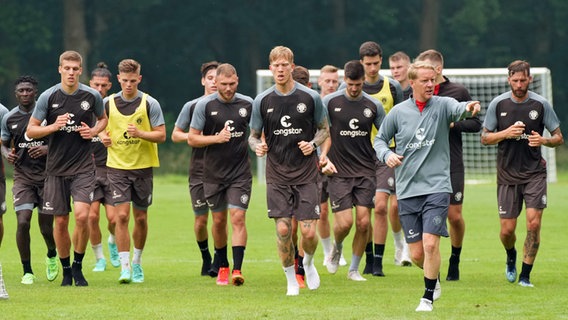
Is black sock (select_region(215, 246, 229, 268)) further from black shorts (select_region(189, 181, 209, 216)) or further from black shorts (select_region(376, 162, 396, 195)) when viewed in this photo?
black shorts (select_region(376, 162, 396, 195))

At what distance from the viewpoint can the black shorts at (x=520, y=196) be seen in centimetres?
1345

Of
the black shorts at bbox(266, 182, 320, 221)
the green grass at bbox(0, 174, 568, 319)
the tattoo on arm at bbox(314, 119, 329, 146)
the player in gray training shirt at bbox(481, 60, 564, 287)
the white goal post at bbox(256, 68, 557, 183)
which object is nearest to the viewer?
the green grass at bbox(0, 174, 568, 319)

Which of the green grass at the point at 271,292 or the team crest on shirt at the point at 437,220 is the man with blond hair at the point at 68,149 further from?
the team crest on shirt at the point at 437,220

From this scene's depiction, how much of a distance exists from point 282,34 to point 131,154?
132 ft

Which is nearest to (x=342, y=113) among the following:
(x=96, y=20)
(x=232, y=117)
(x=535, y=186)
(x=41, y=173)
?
(x=232, y=117)

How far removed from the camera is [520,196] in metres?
13.7

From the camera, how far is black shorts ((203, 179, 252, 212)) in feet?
45.7

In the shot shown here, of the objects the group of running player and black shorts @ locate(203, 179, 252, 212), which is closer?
the group of running player

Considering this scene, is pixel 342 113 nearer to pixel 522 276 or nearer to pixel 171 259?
pixel 522 276

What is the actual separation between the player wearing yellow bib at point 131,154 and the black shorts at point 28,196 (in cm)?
77

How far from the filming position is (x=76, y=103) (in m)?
13.8

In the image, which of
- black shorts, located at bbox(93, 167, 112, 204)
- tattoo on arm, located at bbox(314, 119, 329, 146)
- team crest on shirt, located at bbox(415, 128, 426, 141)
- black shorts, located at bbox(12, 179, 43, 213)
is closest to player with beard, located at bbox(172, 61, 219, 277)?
black shorts, located at bbox(93, 167, 112, 204)

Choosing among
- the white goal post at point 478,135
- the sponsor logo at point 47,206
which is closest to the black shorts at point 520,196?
the sponsor logo at point 47,206

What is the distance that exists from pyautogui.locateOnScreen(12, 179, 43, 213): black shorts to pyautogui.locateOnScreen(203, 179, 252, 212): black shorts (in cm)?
177
